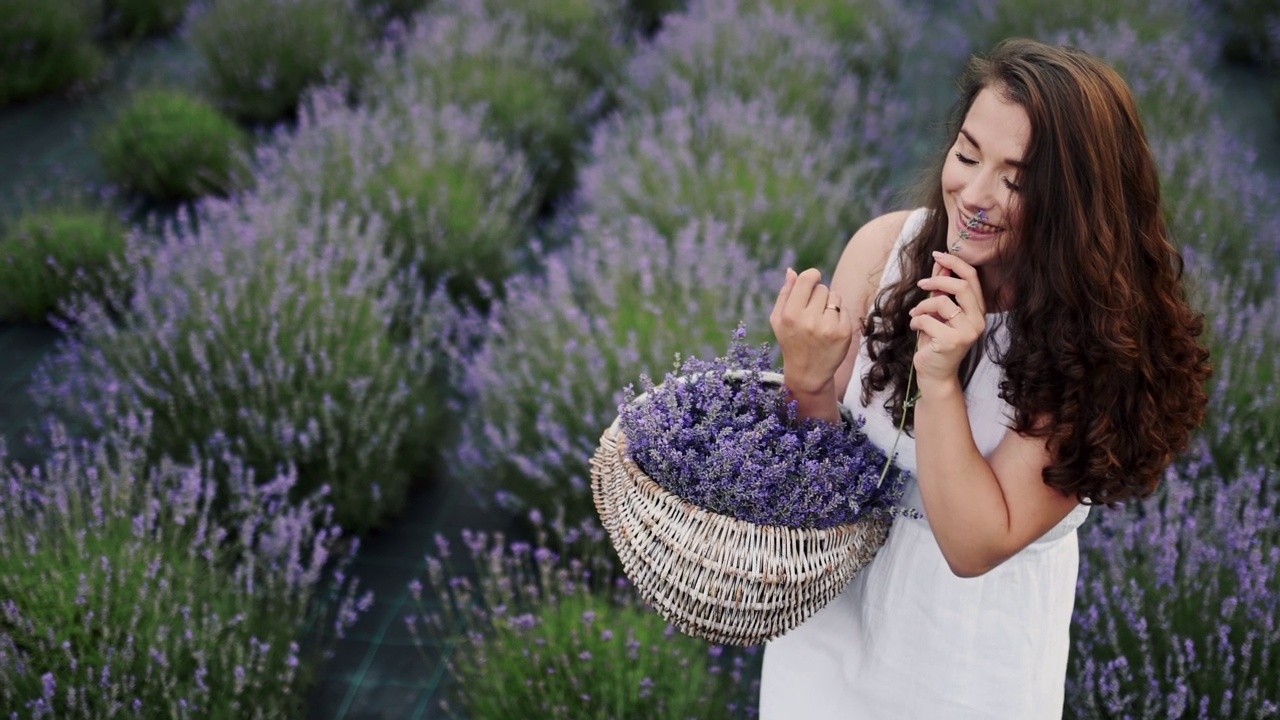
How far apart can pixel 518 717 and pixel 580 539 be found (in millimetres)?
839

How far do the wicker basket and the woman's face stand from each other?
43 centimetres

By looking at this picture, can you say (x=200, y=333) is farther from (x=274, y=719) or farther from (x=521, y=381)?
(x=274, y=719)

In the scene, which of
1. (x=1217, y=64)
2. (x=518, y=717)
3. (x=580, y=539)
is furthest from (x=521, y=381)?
(x=1217, y=64)

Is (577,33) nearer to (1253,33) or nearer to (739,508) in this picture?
(1253,33)

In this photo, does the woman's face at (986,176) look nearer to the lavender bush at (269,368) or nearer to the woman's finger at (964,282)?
the woman's finger at (964,282)

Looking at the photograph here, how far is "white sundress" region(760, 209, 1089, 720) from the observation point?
170 cm

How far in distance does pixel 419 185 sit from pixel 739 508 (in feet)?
10.8

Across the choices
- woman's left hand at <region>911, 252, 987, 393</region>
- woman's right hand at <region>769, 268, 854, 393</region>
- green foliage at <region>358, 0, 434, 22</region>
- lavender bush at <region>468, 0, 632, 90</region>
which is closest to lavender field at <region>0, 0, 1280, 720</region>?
lavender bush at <region>468, 0, 632, 90</region>

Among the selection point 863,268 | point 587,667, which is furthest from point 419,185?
point 863,268

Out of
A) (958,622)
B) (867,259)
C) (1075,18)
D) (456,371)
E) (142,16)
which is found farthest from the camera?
(142,16)

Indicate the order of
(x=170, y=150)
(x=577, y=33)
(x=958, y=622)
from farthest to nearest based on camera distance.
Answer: (x=577, y=33) → (x=170, y=150) → (x=958, y=622)

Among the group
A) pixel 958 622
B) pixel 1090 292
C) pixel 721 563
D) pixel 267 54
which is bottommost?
pixel 267 54

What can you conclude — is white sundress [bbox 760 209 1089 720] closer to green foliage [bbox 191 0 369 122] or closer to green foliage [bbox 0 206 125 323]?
green foliage [bbox 0 206 125 323]

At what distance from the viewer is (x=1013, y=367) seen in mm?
1540
